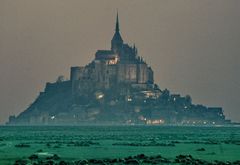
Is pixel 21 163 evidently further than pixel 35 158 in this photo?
No

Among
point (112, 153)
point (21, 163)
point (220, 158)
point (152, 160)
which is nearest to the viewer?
point (21, 163)

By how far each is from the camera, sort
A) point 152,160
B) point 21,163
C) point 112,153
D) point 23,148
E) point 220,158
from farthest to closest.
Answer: point 23,148 → point 112,153 → point 220,158 → point 152,160 → point 21,163

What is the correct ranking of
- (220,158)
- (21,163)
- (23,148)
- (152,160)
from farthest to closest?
(23,148) → (220,158) → (152,160) → (21,163)

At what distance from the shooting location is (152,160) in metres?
52.8

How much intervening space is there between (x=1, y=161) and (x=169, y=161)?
12155 mm

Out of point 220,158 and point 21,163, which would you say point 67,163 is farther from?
point 220,158

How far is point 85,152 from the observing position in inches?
2645

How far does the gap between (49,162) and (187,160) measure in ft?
31.7

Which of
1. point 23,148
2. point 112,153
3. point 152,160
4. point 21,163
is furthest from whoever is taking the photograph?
point 23,148

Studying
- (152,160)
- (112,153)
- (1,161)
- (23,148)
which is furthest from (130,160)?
(23,148)

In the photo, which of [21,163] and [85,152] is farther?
[85,152]

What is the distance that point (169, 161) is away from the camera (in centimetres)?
5294

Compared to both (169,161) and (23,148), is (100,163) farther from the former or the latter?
(23,148)

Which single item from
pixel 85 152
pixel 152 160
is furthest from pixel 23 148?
pixel 152 160
